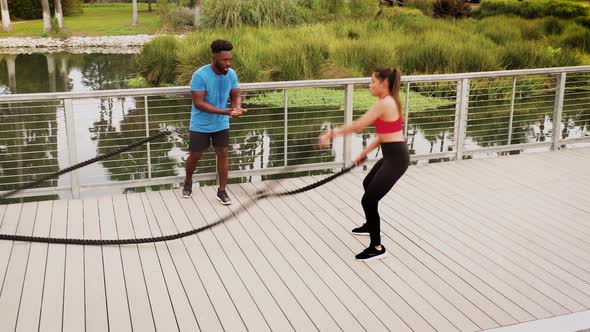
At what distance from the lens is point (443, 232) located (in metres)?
5.30

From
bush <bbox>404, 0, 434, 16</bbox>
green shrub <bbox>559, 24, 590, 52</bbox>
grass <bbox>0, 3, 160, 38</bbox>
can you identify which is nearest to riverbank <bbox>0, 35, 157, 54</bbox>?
grass <bbox>0, 3, 160, 38</bbox>

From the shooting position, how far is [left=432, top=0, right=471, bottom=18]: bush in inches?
1108

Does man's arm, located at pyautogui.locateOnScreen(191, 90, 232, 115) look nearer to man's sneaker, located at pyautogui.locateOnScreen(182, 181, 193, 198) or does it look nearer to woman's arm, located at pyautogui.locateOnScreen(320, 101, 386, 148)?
man's sneaker, located at pyautogui.locateOnScreen(182, 181, 193, 198)

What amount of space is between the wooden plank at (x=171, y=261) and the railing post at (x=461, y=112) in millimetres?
3219

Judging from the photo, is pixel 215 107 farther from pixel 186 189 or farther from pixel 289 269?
pixel 289 269

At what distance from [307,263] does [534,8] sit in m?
29.0

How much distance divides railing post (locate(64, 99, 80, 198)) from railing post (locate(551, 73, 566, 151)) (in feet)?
16.6

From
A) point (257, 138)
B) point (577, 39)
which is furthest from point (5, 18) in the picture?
point (257, 138)

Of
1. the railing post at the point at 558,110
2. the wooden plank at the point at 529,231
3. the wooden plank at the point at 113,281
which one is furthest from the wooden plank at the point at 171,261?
the railing post at the point at 558,110

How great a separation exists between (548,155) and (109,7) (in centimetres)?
4557

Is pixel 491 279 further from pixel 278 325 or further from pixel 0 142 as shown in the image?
pixel 0 142

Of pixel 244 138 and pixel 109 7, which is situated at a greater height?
pixel 109 7

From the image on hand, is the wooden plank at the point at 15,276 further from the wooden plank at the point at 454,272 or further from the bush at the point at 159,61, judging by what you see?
the bush at the point at 159,61

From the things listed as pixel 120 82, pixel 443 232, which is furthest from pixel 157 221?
pixel 120 82
